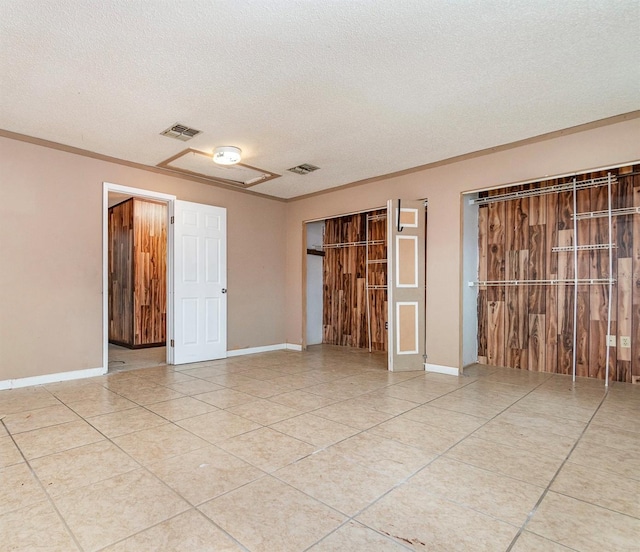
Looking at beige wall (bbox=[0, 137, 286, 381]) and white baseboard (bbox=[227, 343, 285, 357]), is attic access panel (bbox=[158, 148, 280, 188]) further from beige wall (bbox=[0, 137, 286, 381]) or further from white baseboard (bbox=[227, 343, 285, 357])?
white baseboard (bbox=[227, 343, 285, 357])

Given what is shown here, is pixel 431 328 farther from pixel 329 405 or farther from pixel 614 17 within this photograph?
pixel 614 17

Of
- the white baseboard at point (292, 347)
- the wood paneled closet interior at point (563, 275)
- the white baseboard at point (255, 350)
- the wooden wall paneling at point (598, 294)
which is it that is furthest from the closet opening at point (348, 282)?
the wooden wall paneling at point (598, 294)

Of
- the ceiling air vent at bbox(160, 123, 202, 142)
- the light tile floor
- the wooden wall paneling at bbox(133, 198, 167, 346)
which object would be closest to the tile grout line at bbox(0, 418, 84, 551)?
the light tile floor

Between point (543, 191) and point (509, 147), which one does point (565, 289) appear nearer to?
point (543, 191)

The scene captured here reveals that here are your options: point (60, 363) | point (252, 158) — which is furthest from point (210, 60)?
point (60, 363)

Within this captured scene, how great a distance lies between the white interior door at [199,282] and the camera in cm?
508

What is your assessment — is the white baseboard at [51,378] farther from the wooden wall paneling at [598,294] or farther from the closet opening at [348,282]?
the wooden wall paneling at [598,294]

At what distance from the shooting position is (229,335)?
18.7 ft

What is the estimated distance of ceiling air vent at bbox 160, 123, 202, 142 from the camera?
3673 mm

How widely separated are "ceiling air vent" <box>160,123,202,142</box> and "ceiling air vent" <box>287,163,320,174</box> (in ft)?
4.78

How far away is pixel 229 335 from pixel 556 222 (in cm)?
473

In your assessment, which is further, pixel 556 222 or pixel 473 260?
pixel 473 260

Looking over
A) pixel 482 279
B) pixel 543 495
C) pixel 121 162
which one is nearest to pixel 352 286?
pixel 482 279

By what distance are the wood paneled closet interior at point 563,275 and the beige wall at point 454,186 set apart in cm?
65
